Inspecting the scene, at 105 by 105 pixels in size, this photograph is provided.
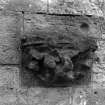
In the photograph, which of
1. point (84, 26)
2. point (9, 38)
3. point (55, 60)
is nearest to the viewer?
point (55, 60)

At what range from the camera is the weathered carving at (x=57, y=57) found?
7.22 feet

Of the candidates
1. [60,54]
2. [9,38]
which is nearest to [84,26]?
[60,54]

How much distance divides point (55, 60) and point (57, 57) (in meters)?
0.04

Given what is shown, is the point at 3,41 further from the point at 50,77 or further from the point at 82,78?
the point at 82,78

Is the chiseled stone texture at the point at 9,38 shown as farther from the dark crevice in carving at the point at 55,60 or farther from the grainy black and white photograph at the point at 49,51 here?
the dark crevice in carving at the point at 55,60

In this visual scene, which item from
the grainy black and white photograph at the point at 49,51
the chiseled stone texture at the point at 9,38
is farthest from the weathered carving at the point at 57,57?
the chiseled stone texture at the point at 9,38

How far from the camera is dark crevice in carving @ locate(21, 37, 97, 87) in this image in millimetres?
2199

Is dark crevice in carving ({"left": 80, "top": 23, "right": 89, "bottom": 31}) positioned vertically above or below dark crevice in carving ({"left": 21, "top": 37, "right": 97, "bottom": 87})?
above

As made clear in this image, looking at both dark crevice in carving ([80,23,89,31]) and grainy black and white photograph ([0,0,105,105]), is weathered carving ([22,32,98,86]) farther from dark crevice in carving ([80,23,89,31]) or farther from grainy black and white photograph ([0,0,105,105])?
dark crevice in carving ([80,23,89,31])

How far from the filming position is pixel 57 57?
220 cm

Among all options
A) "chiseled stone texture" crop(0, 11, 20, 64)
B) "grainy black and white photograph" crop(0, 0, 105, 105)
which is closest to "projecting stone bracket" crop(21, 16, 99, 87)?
"grainy black and white photograph" crop(0, 0, 105, 105)

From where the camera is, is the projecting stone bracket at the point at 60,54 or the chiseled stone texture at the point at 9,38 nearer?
the projecting stone bracket at the point at 60,54

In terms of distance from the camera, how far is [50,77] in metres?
2.30

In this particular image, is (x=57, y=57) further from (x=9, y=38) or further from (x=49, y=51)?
(x=9, y=38)
